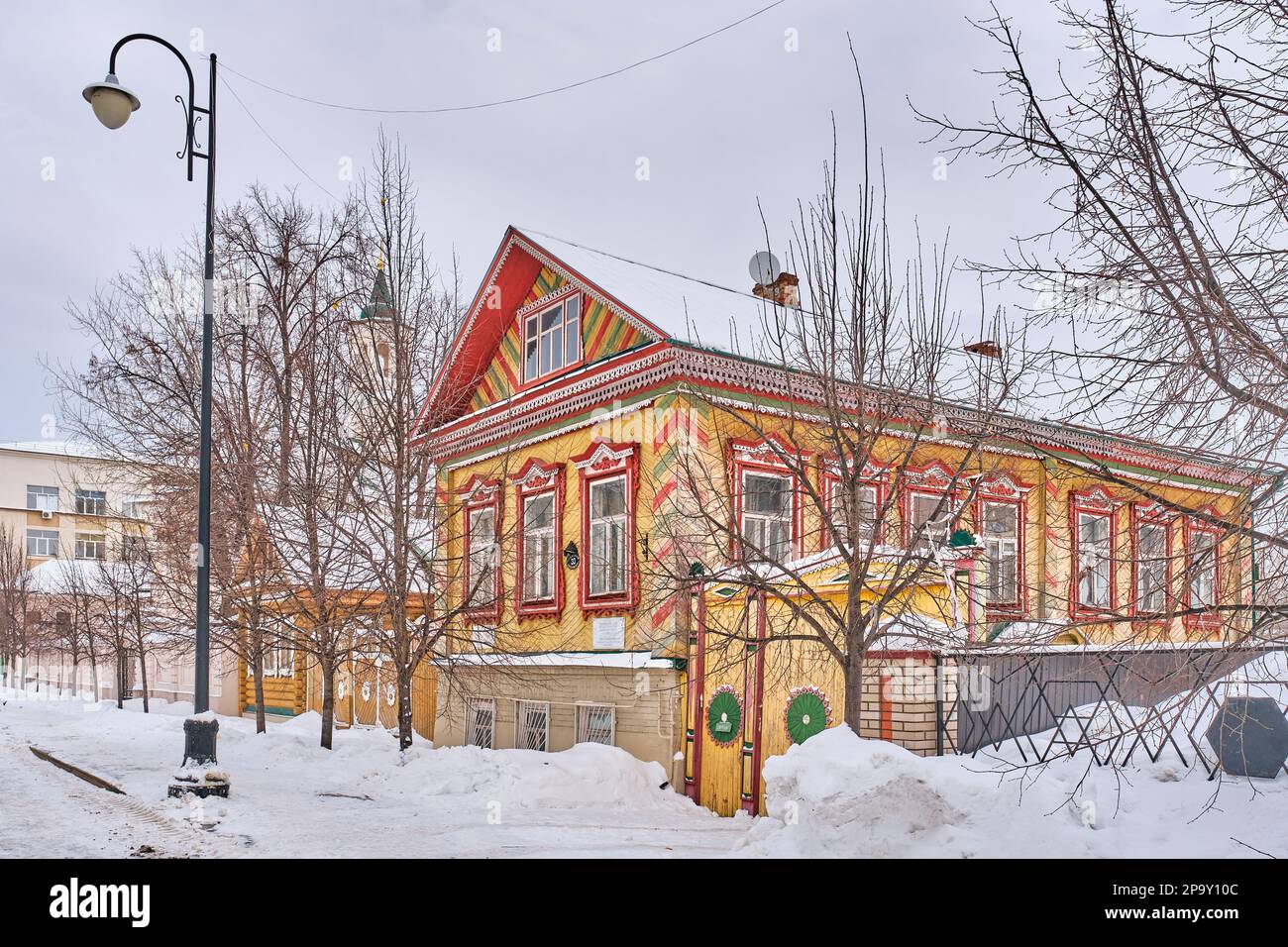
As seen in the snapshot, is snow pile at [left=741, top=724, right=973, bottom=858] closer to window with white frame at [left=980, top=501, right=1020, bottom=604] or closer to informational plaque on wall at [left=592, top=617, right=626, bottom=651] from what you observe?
informational plaque on wall at [left=592, top=617, right=626, bottom=651]

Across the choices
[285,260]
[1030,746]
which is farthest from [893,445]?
[285,260]

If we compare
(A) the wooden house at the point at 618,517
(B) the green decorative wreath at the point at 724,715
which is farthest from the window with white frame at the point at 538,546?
(B) the green decorative wreath at the point at 724,715

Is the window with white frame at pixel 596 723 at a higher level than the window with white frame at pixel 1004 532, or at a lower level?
lower

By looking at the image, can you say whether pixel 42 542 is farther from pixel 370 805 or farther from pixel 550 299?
pixel 370 805

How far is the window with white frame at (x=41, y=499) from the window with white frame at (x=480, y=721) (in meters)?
57.0

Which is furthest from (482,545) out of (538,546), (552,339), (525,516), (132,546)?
(132,546)

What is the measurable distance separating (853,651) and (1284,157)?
5.19 metres

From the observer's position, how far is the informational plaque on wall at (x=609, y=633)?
A: 51.6ft

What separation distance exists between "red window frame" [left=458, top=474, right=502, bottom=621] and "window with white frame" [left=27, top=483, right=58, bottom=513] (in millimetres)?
55835

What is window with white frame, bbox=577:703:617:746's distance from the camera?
15.6 m

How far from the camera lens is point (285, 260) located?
23891 mm

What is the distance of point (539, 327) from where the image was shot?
18906mm

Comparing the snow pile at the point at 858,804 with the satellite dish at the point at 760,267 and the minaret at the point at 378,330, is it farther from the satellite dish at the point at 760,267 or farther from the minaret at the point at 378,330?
the satellite dish at the point at 760,267

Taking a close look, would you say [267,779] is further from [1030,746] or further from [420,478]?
[1030,746]
